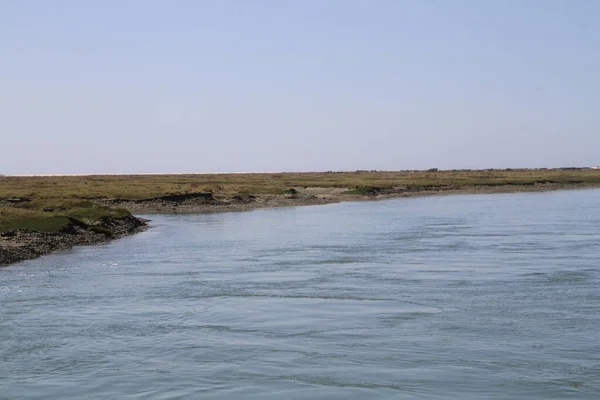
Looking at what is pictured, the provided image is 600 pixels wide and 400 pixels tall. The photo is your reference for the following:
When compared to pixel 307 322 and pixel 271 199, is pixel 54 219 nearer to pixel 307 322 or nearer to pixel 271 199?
pixel 307 322

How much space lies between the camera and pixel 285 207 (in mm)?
77125

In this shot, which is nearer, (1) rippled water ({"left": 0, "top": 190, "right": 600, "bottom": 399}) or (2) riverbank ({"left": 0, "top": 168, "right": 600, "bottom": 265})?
(1) rippled water ({"left": 0, "top": 190, "right": 600, "bottom": 399})

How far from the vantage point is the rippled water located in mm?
15180

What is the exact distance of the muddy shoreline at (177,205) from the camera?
36.8 m

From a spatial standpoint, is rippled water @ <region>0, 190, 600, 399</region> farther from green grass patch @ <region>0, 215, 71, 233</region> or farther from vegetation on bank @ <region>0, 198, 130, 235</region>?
vegetation on bank @ <region>0, 198, 130, 235</region>

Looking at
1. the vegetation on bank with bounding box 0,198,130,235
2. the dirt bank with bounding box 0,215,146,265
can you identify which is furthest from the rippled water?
the vegetation on bank with bounding box 0,198,130,235

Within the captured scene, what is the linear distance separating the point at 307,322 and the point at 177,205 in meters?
56.0

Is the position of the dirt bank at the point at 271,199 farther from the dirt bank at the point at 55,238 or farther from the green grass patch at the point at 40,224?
the green grass patch at the point at 40,224

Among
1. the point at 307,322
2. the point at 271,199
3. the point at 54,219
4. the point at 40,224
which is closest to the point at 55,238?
the point at 40,224

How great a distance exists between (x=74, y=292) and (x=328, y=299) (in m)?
7.97

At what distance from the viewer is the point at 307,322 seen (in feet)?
67.2

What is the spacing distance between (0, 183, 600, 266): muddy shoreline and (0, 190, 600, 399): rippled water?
1.88m

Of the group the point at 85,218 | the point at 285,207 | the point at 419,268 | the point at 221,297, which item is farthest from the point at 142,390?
the point at 285,207

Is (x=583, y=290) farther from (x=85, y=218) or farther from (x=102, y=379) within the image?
(x=85, y=218)
